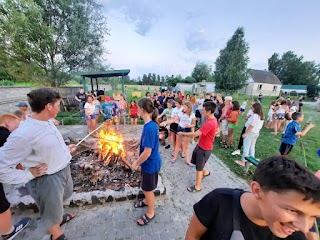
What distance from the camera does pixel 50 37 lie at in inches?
504

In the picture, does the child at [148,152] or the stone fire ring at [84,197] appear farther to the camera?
the stone fire ring at [84,197]

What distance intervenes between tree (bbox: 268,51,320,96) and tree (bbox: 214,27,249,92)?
25971mm

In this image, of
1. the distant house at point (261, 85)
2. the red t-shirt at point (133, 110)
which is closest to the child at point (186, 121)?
the red t-shirt at point (133, 110)

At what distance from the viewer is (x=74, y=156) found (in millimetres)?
5121

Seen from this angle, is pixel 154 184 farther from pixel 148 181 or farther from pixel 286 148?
pixel 286 148

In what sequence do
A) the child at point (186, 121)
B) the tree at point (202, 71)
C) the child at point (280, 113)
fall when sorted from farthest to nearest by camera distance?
the tree at point (202, 71)
the child at point (280, 113)
the child at point (186, 121)

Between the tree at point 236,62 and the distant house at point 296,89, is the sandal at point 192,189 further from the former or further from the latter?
the distant house at point 296,89

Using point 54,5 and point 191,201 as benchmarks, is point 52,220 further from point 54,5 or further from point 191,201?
point 54,5

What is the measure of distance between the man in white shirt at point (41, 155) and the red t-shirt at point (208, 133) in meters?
2.71

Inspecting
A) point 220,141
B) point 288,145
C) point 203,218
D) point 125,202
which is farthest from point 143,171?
point 220,141

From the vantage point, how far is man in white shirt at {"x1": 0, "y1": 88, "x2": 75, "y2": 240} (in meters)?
1.76

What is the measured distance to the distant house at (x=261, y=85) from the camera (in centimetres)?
4272

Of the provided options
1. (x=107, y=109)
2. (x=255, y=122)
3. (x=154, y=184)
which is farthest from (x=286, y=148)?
(x=107, y=109)

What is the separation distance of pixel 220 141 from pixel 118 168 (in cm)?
505
